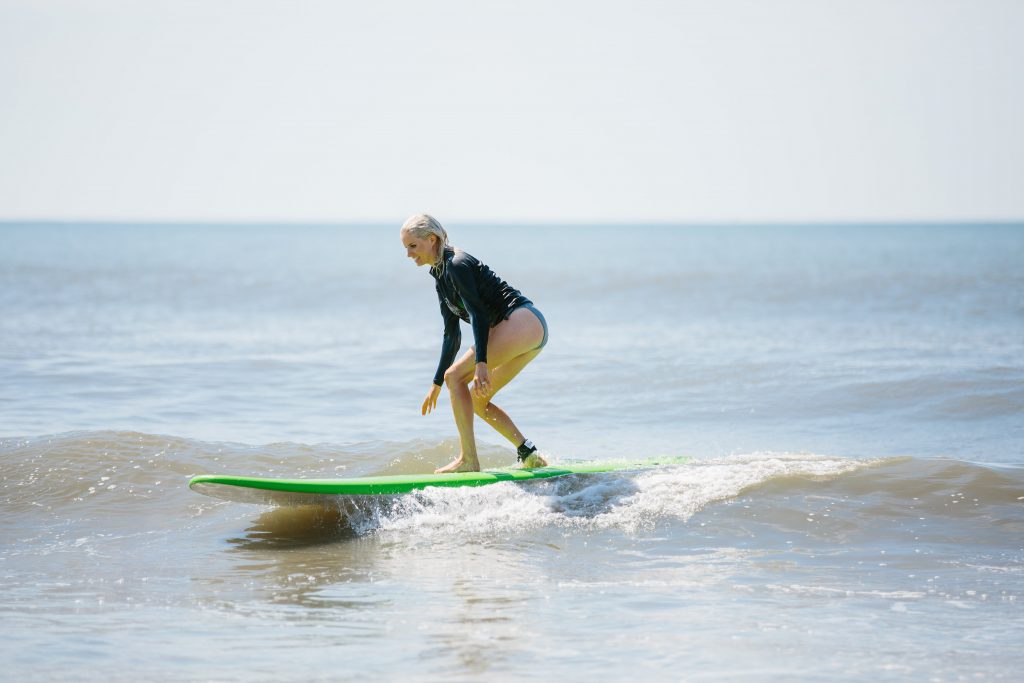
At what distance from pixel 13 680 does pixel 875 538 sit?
4707 mm

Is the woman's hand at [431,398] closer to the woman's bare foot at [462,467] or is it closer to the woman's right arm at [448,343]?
the woman's right arm at [448,343]

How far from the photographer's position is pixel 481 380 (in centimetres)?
638

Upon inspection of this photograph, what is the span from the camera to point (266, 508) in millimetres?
7137

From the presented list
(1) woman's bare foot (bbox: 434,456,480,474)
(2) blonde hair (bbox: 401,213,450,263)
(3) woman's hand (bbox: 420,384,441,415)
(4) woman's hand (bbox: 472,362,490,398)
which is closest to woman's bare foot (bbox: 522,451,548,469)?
(1) woman's bare foot (bbox: 434,456,480,474)

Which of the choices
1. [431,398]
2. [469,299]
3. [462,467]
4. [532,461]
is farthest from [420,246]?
[532,461]

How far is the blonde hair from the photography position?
20.4ft

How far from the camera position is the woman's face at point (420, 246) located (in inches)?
245

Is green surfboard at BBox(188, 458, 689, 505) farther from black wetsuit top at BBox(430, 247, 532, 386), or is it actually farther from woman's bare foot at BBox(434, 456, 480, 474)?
black wetsuit top at BBox(430, 247, 532, 386)

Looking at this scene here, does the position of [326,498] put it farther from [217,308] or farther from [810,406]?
[217,308]

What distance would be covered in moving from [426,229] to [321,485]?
1.68 m

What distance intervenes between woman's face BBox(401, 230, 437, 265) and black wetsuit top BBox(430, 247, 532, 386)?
8cm

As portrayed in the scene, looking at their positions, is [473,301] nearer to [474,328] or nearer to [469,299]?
[469,299]

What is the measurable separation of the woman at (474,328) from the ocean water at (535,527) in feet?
1.58

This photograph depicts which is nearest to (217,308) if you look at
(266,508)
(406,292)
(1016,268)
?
(406,292)
